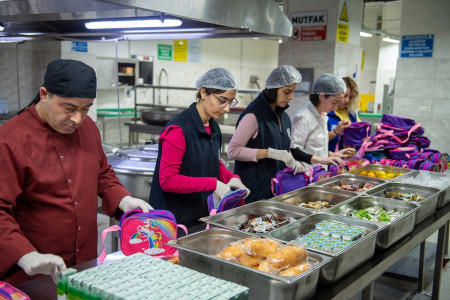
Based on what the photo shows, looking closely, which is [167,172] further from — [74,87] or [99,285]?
[99,285]

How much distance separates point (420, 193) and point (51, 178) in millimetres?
2202

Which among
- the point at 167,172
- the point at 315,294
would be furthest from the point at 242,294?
the point at 167,172

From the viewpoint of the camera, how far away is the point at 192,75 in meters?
11.9

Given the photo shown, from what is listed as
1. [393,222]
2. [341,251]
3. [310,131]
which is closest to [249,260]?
[341,251]

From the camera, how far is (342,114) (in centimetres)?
427

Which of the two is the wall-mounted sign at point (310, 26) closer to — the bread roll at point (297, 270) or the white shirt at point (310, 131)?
the white shirt at point (310, 131)

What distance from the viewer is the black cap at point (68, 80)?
64.0 inches

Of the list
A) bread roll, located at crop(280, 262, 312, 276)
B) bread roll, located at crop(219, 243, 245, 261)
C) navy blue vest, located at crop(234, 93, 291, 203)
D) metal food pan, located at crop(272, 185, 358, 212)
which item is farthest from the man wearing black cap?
navy blue vest, located at crop(234, 93, 291, 203)

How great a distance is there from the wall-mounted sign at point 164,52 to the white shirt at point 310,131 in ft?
26.5

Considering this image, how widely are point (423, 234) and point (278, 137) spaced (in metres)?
1.15

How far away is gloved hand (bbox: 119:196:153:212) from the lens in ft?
6.25

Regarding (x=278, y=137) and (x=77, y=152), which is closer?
(x=77, y=152)

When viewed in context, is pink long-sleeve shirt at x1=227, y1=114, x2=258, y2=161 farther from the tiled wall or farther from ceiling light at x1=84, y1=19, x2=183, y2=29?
the tiled wall

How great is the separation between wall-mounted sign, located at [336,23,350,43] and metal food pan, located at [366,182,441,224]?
3178mm
